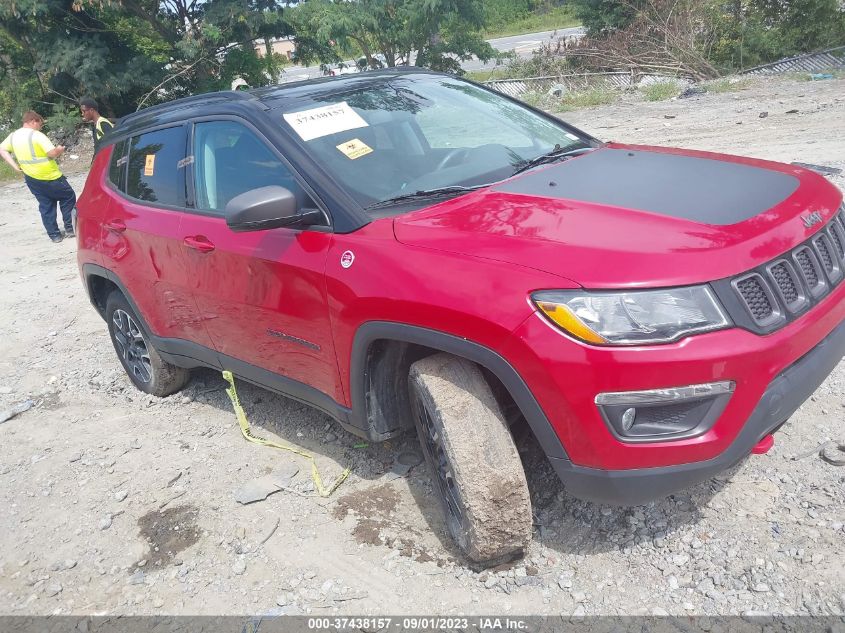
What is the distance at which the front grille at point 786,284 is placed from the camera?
218 centimetres

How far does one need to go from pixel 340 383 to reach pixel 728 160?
193cm

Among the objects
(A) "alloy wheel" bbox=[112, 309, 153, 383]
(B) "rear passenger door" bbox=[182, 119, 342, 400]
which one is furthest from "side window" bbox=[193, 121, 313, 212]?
(A) "alloy wheel" bbox=[112, 309, 153, 383]

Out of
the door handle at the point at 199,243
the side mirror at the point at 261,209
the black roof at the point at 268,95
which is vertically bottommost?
the door handle at the point at 199,243

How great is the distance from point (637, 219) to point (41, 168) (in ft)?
31.4

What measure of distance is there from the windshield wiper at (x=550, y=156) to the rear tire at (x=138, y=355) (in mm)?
2502

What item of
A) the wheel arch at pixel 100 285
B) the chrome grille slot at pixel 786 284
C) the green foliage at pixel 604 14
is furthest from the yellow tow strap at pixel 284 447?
the green foliage at pixel 604 14

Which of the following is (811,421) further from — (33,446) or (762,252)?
Result: (33,446)

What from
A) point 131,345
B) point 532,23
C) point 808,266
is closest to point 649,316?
point 808,266

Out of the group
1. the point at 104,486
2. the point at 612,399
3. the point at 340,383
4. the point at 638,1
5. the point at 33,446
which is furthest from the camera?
the point at 638,1

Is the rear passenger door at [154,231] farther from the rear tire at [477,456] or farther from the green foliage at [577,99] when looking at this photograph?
the green foliage at [577,99]

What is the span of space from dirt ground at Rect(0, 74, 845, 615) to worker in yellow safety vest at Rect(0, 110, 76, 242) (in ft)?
19.8

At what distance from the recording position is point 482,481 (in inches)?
99.0

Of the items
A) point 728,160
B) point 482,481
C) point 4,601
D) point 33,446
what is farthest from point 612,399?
point 33,446

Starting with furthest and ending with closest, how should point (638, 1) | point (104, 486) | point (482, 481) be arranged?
point (638, 1), point (104, 486), point (482, 481)
